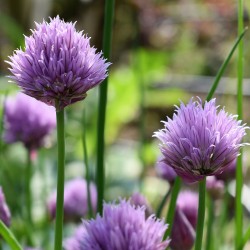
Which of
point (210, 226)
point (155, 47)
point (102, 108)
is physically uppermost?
point (155, 47)

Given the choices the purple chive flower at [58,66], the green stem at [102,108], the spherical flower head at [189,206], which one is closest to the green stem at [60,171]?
the purple chive flower at [58,66]

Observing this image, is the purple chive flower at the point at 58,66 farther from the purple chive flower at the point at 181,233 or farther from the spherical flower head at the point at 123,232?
the purple chive flower at the point at 181,233

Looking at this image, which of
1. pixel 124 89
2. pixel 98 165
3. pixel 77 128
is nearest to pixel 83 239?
pixel 98 165

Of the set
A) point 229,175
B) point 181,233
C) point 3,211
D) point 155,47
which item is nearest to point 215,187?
point 229,175

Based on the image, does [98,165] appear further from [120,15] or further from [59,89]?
[120,15]

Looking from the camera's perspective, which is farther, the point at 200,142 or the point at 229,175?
the point at 229,175

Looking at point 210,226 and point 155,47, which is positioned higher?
point 155,47

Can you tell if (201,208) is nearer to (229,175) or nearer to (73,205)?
(229,175)

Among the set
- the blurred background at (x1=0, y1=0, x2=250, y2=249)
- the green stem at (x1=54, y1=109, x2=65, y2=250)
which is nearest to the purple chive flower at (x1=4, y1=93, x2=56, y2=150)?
the green stem at (x1=54, y1=109, x2=65, y2=250)
